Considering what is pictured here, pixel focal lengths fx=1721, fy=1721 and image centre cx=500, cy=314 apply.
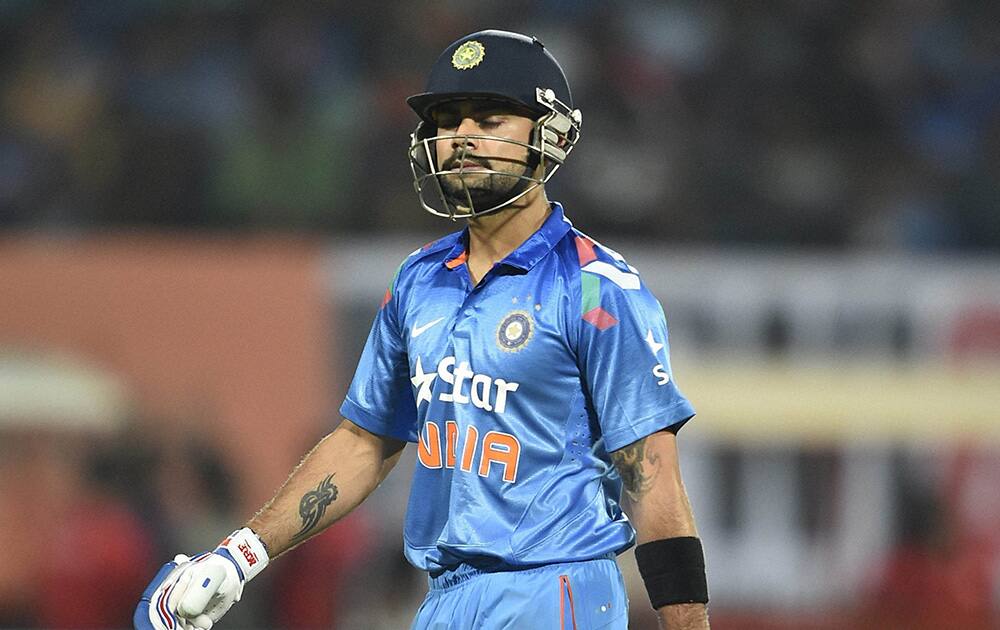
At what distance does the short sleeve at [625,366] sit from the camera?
3838mm

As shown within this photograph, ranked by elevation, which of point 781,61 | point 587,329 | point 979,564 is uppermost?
point 781,61

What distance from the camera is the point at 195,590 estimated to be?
12.9 ft

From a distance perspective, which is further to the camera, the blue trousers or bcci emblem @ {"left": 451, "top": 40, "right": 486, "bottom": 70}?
bcci emblem @ {"left": 451, "top": 40, "right": 486, "bottom": 70}

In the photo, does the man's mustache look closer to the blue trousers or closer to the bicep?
the bicep

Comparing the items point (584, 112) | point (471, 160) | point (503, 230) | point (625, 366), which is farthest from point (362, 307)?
point (625, 366)

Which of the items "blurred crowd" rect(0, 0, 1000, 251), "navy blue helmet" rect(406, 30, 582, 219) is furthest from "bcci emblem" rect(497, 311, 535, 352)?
"blurred crowd" rect(0, 0, 1000, 251)

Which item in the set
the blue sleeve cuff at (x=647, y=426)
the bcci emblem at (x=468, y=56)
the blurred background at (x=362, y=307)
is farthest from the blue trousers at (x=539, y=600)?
the blurred background at (x=362, y=307)

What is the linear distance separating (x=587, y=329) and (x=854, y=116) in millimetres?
8856

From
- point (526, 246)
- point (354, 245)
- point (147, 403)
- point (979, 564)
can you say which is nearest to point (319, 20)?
point (354, 245)

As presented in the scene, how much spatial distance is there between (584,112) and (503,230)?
772 centimetres

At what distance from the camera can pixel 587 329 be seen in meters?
3.89

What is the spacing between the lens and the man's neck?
4.17 m

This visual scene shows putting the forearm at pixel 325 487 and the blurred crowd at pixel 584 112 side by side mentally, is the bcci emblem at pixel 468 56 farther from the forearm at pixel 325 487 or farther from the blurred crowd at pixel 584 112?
the blurred crowd at pixel 584 112

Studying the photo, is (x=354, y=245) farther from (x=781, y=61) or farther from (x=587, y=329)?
(x=587, y=329)
